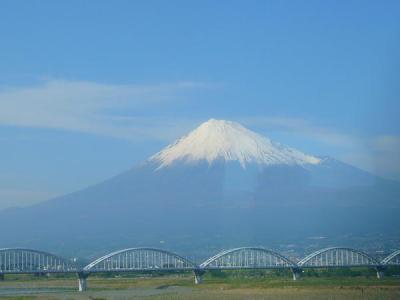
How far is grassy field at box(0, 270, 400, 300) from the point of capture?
36.2 m

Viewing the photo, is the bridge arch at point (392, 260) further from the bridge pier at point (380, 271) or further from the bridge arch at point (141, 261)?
the bridge arch at point (141, 261)

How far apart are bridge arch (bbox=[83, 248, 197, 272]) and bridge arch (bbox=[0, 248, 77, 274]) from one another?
230 cm

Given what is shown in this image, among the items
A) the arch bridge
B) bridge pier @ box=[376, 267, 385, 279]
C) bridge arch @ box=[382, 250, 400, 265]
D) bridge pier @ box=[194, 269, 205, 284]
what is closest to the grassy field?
bridge pier @ box=[376, 267, 385, 279]

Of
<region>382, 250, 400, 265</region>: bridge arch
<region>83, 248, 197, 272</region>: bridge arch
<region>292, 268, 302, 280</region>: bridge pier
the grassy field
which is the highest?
<region>83, 248, 197, 272</region>: bridge arch

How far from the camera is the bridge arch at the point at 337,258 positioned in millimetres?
62031

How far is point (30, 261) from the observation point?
61.0 meters

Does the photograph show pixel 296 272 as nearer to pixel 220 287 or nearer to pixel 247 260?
pixel 247 260

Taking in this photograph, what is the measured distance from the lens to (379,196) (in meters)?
91.7

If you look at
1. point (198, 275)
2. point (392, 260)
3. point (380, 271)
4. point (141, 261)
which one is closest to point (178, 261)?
point (141, 261)

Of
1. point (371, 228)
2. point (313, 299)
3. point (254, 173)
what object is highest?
point (254, 173)

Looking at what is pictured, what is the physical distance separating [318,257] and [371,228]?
31.6m

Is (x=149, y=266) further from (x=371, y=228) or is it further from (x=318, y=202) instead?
(x=318, y=202)

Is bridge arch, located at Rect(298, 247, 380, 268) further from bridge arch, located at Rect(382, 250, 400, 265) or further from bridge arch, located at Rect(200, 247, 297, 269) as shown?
bridge arch, located at Rect(200, 247, 297, 269)

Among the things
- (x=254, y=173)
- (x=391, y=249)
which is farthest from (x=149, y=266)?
(x=254, y=173)
